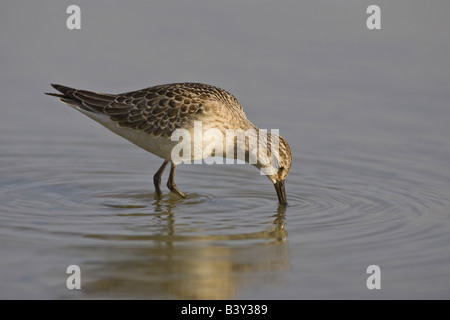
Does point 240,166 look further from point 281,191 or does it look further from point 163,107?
point 163,107

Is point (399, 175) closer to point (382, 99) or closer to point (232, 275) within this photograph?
point (382, 99)

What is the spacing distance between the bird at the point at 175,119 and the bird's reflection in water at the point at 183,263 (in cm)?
163

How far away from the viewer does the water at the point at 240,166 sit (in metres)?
9.16

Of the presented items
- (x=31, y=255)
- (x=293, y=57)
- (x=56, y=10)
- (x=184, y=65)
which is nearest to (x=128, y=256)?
(x=31, y=255)

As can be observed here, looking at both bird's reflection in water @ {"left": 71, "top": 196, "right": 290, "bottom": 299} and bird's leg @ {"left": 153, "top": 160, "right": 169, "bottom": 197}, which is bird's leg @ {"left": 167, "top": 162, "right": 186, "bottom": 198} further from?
bird's reflection in water @ {"left": 71, "top": 196, "right": 290, "bottom": 299}

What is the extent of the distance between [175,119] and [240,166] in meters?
1.87

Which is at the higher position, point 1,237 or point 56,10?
point 56,10

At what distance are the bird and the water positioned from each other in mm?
490

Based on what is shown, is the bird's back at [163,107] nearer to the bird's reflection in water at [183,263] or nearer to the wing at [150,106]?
the wing at [150,106]

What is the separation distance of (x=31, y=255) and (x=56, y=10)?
9019mm

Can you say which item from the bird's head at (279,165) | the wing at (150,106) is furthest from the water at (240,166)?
the wing at (150,106)

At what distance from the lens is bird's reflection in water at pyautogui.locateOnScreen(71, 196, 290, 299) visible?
8.70m

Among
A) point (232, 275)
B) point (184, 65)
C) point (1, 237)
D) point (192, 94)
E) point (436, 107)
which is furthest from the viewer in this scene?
point (184, 65)

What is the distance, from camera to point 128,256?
945cm
